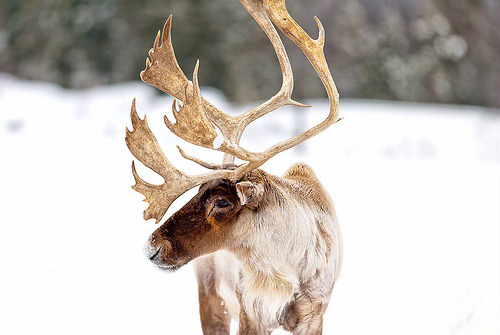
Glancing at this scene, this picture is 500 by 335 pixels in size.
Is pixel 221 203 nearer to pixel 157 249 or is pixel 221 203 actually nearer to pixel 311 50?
pixel 157 249

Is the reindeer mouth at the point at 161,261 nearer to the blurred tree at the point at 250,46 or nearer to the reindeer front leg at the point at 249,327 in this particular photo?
the reindeer front leg at the point at 249,327

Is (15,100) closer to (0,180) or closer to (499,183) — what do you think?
Answer: (0,180)

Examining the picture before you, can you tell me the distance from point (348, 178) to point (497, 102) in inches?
320

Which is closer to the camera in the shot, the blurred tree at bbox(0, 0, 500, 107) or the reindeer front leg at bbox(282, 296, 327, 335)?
the reindeer front leg at bbox(282, 296, 327, 335)

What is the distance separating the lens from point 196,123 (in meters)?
2.76

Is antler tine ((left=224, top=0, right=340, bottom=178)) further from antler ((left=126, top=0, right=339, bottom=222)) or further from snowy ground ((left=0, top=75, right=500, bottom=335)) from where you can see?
snowy ground ((left=0, top=75, right=500, bottom=335))

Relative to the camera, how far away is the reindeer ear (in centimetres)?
266

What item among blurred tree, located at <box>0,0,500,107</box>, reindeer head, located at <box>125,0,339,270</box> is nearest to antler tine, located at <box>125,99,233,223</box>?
reindeer head, located at <box>125,0,339,270</box>

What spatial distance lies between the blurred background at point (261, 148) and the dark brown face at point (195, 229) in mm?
1892

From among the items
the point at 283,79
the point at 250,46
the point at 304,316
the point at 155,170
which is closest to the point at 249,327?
the point at 304,316

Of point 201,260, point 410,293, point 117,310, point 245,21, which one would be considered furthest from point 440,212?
point 245,21

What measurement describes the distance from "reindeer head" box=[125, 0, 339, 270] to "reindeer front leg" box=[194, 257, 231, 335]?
1.63ft

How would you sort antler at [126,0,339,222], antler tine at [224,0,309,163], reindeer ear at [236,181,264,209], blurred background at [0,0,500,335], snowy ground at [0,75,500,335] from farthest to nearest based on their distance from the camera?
blurred background at [0,0,500,335], snowy ground at [0,75,500,335], antler tine at [224,0,309,163], antler at [126,0,339,222], reindeer ear at [236,181,264,209]

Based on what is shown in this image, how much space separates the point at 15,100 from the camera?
12625 millimetres
